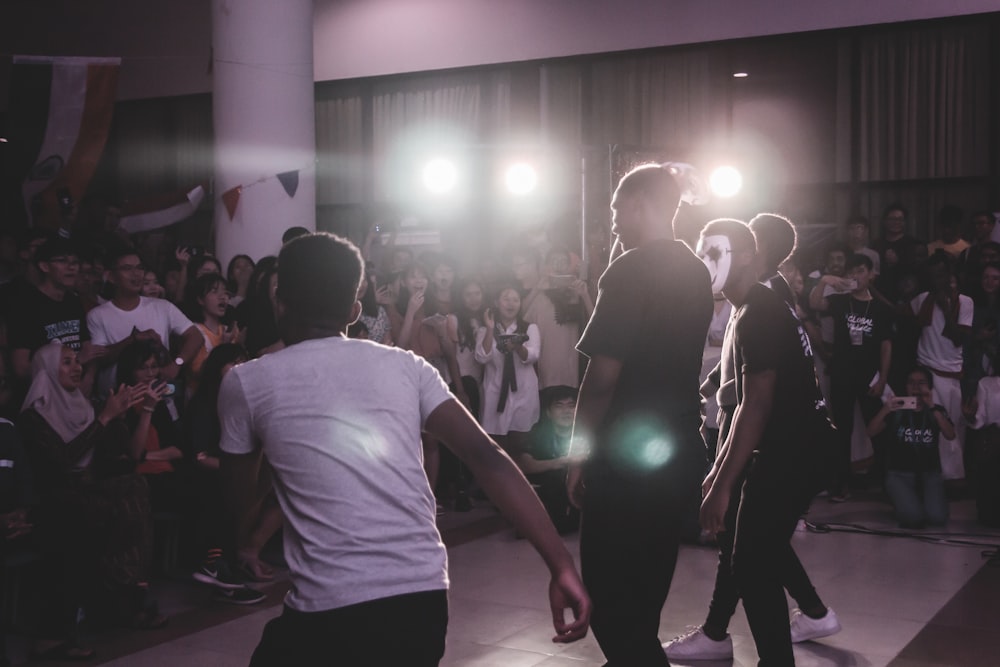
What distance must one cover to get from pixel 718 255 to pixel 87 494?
9.99ft

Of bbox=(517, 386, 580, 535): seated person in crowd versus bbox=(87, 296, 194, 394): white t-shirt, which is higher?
bbox=(87, 296, 194, 394): white t-shirt

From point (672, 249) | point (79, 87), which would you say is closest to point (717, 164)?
point (79, 87)

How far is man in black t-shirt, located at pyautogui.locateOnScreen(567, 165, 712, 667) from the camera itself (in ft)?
11.4

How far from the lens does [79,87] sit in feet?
31.8

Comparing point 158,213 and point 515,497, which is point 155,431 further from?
point 158,213

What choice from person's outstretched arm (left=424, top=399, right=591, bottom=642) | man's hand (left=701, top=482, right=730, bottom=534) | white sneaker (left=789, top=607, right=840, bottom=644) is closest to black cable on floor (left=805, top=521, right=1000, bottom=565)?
white sneaker (left=789, top=607, right=840, bottom=644)

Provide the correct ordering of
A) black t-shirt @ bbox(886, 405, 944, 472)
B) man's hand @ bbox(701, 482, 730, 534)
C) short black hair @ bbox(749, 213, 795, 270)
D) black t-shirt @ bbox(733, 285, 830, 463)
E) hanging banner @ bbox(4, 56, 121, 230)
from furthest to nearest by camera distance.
A: hanging banner @ bbox(4, 56, 121, 230)
black t-shirt @ bbox(886, 405, 944, 472)
short black hair @ bbox(749, 213, 795, 270)
black t-shirt @ bbox(733, 285, 830, 463)
man's hand @ bbox(701, 482, 730, 534)

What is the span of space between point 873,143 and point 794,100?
90 cm

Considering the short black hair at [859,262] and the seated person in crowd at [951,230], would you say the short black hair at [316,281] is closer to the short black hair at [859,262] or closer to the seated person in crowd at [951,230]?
Result: the short black hair at [859,262]

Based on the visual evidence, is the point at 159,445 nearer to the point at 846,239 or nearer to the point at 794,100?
the point at 846,239

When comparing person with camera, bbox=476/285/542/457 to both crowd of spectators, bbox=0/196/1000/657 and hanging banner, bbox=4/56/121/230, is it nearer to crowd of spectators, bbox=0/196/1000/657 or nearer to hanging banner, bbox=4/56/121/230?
crowd of spectators, bbox=0/196/1000/657

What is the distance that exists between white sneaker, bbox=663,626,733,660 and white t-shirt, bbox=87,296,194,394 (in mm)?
3651

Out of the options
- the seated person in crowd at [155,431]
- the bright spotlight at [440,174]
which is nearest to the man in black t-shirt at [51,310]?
the seated person in crowd at [155,431]

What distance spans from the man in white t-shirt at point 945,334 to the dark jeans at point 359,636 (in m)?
7.34
